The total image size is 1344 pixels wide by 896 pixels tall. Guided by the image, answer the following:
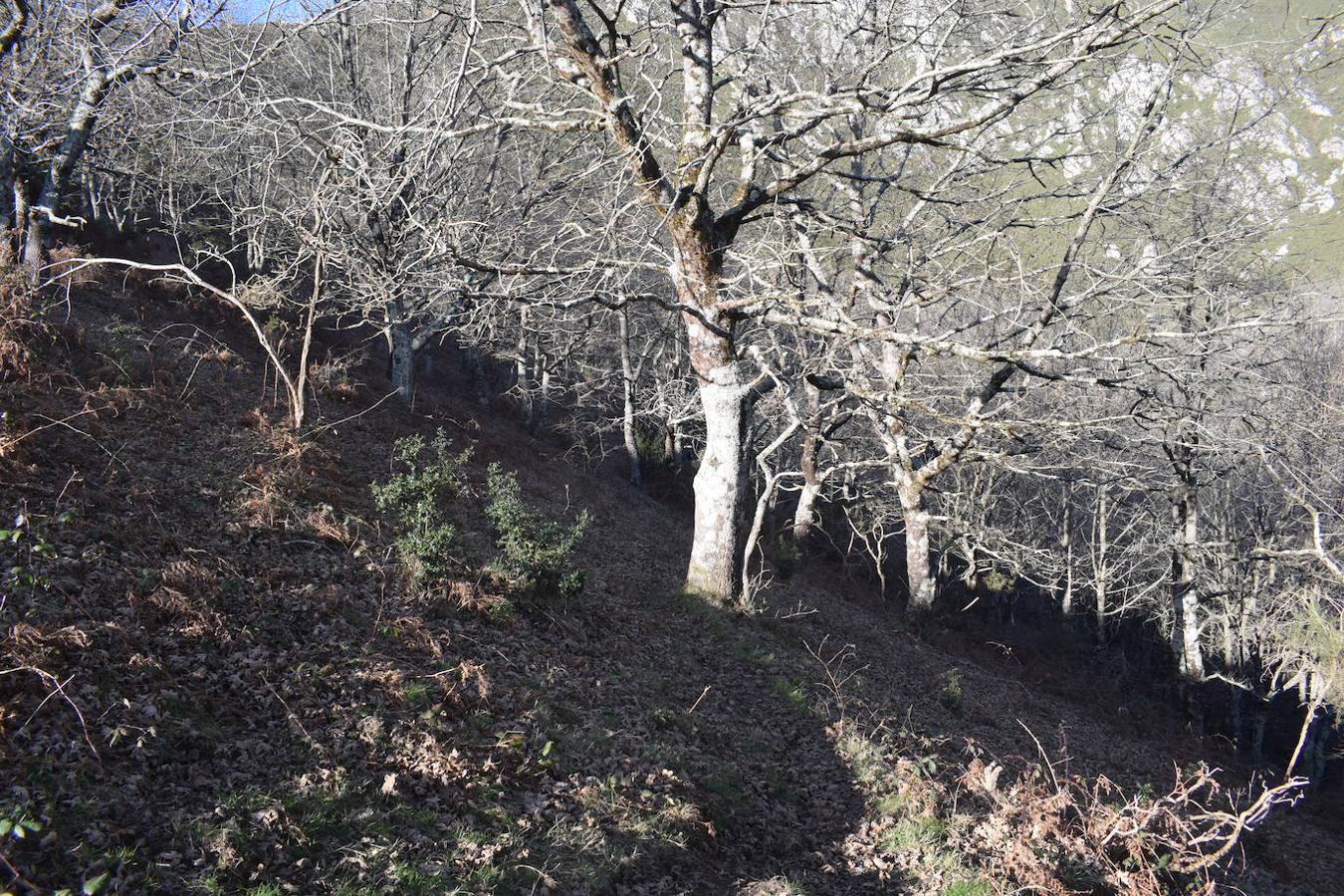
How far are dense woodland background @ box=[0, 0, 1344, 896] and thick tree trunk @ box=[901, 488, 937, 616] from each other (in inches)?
3.6

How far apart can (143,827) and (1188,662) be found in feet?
63.3

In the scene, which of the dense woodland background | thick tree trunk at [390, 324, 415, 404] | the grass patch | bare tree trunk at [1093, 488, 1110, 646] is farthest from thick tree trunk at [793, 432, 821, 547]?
bare tree trunk at [1093, 488, 1110, 646]

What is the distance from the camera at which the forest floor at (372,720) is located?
3529 millimetres

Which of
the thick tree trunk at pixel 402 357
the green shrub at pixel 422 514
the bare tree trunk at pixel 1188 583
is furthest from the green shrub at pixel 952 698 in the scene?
the thick tree trunk at pixel 402 357

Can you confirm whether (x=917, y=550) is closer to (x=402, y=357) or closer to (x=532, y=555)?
(x=532, y=555)

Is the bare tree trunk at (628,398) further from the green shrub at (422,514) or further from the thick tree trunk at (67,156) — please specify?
the thick tree trunk at (67,156)

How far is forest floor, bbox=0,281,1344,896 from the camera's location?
3.53m

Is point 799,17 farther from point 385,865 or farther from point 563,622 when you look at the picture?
point 385,865

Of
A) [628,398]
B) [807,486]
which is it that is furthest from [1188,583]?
[628,398]

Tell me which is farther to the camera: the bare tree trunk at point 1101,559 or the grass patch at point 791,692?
the bare tree trunk at point 1101,559

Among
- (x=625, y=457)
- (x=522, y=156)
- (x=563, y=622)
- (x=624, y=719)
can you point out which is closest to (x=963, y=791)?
(x=624, y=719)

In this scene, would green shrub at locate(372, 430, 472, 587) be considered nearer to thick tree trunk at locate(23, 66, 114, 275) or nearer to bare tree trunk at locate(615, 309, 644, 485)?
thick tree trunk at locate(23, 66, 114, 275)

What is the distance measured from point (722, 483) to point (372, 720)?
4.78 meters

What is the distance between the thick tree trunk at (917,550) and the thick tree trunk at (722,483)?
5050 mm
